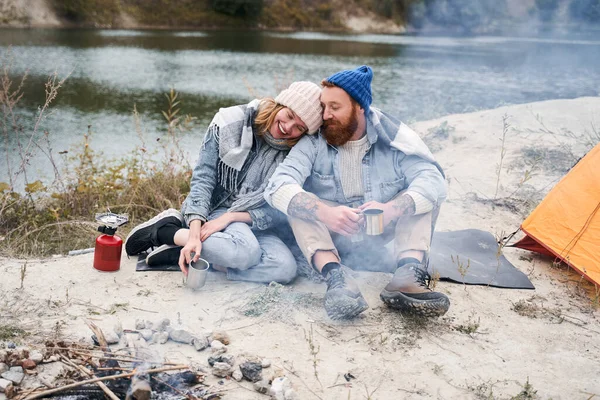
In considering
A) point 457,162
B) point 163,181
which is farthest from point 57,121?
point 457,162

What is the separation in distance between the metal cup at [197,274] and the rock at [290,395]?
3.36ft

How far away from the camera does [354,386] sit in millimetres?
2527

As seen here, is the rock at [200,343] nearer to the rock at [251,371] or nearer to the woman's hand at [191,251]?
the rock at [251,371]

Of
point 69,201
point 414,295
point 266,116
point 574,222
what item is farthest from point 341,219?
point 69,201

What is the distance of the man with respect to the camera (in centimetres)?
312

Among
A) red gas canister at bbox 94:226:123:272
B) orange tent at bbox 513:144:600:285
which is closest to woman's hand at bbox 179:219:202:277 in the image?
red gas canister at bbox 94:226:123:272

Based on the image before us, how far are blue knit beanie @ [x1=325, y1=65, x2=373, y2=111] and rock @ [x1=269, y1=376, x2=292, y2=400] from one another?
1.64 meters

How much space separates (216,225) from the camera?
3424 mm

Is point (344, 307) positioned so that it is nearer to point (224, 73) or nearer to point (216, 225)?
point (216, 225)

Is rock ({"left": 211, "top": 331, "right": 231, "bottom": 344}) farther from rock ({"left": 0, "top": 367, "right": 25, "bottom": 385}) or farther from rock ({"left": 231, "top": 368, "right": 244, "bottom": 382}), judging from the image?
rock ({"left": 0, "top": 367, "right": 25, "bottom": 385})

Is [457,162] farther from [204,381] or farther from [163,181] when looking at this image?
[204,381]

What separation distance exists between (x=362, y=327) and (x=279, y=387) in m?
0.76

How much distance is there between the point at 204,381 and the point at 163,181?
320 cm

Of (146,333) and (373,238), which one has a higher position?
(373,238)
